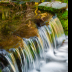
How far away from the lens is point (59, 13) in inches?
130

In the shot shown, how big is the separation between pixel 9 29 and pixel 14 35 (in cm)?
24

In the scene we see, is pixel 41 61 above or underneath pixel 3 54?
underneath

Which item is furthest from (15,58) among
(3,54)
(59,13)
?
(59,13)

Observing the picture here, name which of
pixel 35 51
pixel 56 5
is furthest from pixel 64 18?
pixel 35 51

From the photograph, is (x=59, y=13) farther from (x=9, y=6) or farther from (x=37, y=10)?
(x=9, y=6)

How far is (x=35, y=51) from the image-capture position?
87.7 inches

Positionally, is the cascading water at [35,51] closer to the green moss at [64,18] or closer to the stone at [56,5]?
the green moss at [64,18]

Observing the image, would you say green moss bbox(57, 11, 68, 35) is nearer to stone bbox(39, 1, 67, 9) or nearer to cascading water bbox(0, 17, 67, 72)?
cascading water bbox(0, 17, 67, 72)

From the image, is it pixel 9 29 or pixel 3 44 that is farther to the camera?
pixel 9 29

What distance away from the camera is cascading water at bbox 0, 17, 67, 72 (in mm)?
1682

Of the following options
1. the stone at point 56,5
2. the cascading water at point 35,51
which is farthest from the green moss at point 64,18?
the stone at point 56,5

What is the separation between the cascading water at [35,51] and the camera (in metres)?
1.68

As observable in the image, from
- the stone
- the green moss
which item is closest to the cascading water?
the green moss

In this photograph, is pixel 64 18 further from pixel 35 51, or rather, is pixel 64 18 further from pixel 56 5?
pixel 35 51
